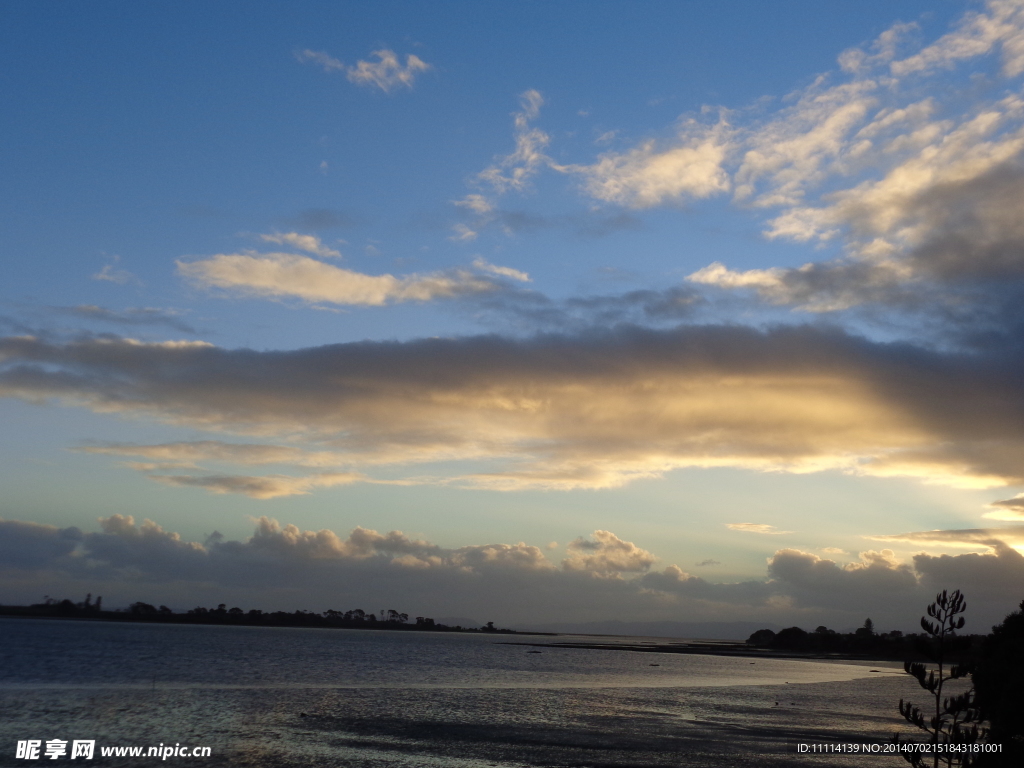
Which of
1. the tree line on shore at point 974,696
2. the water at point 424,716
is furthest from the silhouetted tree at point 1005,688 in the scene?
the water at point 424,716

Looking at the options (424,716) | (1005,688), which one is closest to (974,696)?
(1005,688)

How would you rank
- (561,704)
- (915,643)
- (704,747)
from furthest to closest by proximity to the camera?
1. (561,704)
2. (704,747)
3. (915,643)

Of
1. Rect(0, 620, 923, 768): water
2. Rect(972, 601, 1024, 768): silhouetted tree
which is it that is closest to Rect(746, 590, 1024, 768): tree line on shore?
Rect(972, 601, 1024, 768): silhouetted tree

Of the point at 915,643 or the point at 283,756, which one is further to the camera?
the point at 283,756

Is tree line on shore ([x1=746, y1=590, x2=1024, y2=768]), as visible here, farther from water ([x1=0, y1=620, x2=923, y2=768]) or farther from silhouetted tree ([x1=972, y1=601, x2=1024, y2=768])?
water ([x1=0, y1=620, x2=923, y2=768])

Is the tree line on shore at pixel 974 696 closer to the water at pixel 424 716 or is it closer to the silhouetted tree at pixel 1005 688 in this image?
the silhouetted tree at pixel 1005 688

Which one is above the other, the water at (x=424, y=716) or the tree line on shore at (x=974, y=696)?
the tree line on shore at (x=974, y=696)

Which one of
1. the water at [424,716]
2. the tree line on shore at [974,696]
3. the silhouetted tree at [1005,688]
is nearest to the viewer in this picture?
the tree line on shore at [974,696]

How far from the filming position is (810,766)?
37.4 metres

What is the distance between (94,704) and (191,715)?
1041cm

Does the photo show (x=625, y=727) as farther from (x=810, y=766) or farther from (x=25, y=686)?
(x=25, y=686)

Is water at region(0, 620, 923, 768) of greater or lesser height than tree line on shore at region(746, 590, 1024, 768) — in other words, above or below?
below

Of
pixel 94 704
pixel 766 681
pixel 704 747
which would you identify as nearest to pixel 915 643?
pixel 704 747

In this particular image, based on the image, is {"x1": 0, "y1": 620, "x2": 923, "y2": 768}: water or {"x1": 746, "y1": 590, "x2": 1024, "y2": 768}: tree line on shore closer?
{"x1": 746, "y1": 590, "x2": 1024, "y2": 768}: tree line on shore
